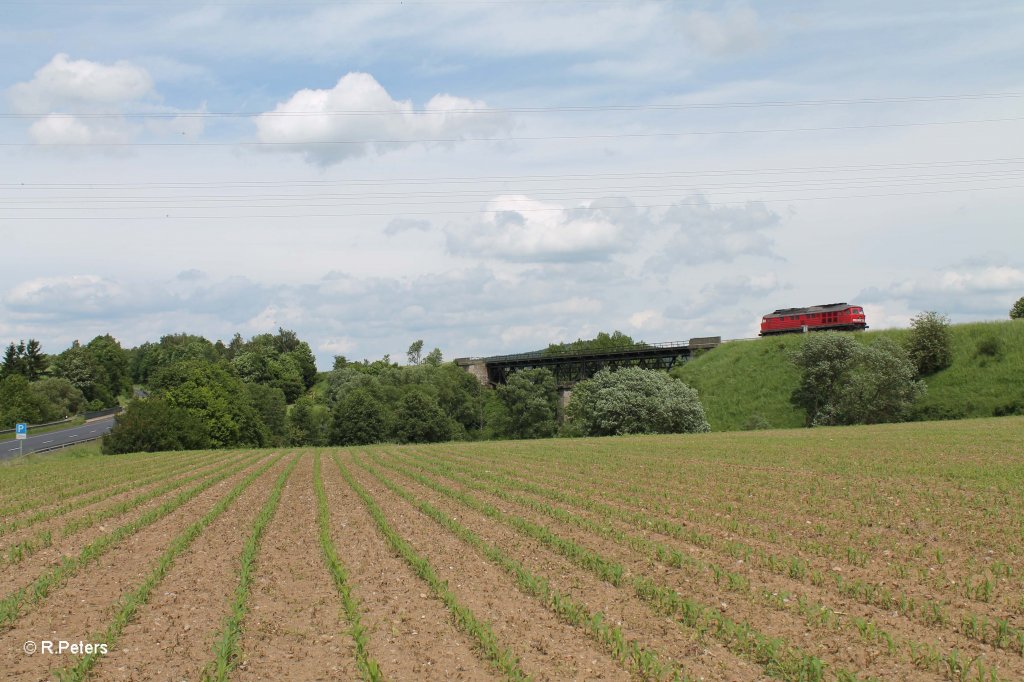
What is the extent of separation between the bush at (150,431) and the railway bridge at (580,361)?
53.0 meters

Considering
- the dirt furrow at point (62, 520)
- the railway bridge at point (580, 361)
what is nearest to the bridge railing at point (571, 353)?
the railway bridge at point (580, 361)

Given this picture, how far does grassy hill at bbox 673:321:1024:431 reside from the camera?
80188 millimetres

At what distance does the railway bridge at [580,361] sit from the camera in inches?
4454

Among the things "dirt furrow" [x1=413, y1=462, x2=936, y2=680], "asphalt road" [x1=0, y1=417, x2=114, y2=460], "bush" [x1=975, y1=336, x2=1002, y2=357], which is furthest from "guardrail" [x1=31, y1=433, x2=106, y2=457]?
"bush" [x1=975, y1=336, x2=1002, y2=357]

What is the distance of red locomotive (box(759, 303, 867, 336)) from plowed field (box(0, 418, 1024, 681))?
3144 inches

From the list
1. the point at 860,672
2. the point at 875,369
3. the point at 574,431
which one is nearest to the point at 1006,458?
the point at 860,672

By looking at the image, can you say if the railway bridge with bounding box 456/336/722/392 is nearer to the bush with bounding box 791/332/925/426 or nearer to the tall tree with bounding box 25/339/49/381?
the bush with bounding box 791/332/925/426

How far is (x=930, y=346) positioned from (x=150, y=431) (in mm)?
75039

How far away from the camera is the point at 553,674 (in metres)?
10.7

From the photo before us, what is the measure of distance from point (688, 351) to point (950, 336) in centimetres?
3197

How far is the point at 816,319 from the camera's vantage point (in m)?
111

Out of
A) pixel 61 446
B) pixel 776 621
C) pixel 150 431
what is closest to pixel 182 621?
pixel 776 621

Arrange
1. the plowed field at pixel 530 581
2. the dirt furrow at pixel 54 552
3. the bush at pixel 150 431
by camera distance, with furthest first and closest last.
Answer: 1. the bush at pixel 150 431
2. the dirt furrow at pixel 54 552
3. the plowed field at pixel 530 581

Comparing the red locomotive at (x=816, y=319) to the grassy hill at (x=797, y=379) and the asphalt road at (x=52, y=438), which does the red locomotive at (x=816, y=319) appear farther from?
the asphalt road at (x=52, y=438)
